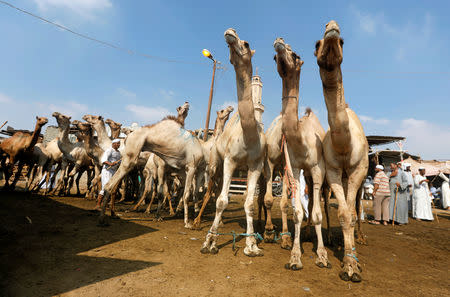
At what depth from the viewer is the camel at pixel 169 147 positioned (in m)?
6.68

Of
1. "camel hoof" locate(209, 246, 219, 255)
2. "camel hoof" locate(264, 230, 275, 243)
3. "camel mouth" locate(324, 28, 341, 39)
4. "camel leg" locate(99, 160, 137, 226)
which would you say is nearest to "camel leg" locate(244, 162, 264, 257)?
"camel hoof" locate(209, 246, 219, 255)

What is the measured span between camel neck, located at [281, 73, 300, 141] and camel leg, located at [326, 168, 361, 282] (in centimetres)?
111

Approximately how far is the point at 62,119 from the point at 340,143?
1254 cm

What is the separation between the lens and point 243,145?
4.83 meters

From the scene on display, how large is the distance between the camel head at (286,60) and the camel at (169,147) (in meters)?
4.00

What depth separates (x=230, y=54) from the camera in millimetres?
4391

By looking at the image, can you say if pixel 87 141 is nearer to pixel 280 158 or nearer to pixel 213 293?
pixel 280 158

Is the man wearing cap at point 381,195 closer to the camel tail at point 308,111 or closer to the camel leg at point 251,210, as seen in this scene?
the camel tail at point 308,111

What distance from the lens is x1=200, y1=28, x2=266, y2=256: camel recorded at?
4.36m

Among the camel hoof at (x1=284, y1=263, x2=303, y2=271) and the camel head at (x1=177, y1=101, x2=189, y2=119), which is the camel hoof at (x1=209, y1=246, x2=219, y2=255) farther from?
the camel head at (x1=177, y1=101, x2=189, y2=119)

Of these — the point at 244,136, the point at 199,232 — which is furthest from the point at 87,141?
the point at 244,136

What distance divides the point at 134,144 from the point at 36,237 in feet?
10.2

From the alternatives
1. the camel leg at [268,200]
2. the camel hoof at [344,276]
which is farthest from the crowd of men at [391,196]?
the camel hoof at [344,276]

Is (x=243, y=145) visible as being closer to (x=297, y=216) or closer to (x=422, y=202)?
(x=297, y=216)
